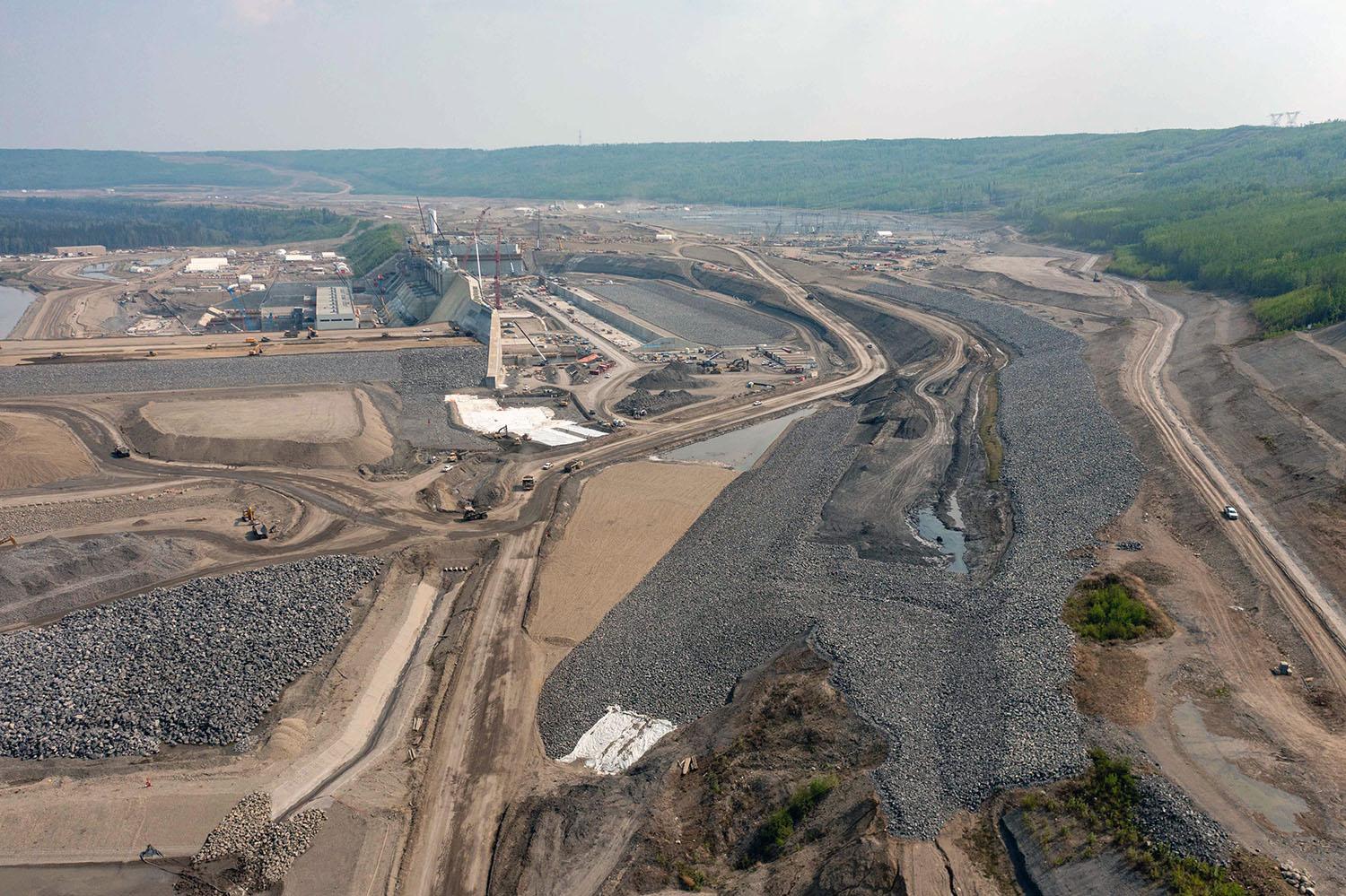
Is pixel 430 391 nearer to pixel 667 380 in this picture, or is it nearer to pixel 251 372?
pixel 251 372

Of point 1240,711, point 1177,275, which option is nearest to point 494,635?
point 1240,711

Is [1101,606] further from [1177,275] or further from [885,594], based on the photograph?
[1177,275]

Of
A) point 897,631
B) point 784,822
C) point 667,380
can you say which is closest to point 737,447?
point 667,380

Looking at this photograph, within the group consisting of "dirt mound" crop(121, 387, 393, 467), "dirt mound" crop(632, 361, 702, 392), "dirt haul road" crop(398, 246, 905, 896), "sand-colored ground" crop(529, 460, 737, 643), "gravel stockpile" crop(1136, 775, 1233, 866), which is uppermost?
"gravel stockpile" crop(1136, 775, 1233, 866)

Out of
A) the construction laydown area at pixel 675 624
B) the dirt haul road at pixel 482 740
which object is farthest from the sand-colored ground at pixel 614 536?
the dirt haul road at pixel 482 740

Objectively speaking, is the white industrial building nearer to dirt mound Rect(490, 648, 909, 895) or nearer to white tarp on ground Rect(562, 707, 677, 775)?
white tarp on ground Rect(562, 707, 677, 775)

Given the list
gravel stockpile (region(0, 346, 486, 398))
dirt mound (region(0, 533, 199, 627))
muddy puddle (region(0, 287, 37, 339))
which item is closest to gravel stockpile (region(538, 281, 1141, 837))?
dirt mound (region(0, 533, 199, 627))
